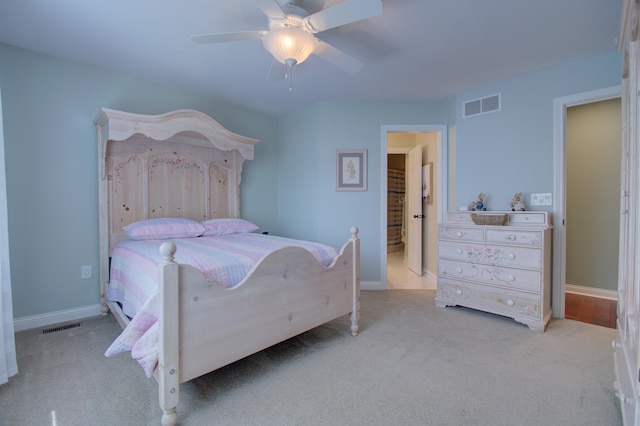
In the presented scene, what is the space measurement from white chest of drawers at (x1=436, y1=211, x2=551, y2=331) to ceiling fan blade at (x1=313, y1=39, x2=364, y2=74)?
1796mm

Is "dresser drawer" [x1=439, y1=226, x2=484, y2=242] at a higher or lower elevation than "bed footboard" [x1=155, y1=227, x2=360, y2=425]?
higher

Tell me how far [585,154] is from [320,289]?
11.4 feet

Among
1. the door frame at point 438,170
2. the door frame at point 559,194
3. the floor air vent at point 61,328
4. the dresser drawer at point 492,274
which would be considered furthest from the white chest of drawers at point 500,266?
the floor air vent at point 61,328

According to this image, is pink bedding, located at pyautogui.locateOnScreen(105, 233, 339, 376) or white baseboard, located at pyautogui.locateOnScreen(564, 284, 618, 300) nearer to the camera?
pink bedding, located at pyautogui.locateOnScreen(105, 233, 339, 376)

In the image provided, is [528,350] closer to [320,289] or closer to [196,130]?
[320,289]

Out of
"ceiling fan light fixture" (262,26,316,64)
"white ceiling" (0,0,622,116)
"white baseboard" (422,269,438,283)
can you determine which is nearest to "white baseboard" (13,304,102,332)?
"white ceiling" (0,0,622,116)

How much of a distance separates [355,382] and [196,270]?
3.60ft

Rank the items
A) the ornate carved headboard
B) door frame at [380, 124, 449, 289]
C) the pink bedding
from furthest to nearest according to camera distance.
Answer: door frame at [380, 124, 449, 289] < the ornate carved headboard < the pink bedding

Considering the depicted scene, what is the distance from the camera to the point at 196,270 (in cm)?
143

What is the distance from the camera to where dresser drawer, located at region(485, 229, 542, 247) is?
247 cm

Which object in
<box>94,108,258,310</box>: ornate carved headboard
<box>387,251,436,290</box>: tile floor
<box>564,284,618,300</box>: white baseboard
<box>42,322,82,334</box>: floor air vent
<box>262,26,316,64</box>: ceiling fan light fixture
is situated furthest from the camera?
<box>387,251,436,290</box>: tile floor

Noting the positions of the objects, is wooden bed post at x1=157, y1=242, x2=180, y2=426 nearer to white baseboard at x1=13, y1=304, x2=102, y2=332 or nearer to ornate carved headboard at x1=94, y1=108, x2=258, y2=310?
ornate carved headboard at x1=94, y1=108, x2=258, y2=310

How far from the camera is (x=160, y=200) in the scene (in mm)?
3098

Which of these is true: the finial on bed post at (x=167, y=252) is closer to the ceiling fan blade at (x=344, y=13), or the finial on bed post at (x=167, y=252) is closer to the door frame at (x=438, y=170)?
the ceiling fan blade at (x=344, y=13)
